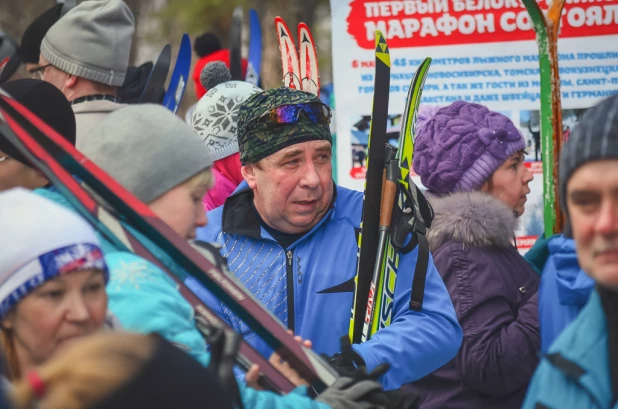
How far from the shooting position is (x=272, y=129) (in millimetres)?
3627

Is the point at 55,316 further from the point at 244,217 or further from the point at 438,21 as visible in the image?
the point at 438,21

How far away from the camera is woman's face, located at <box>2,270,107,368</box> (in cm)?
237

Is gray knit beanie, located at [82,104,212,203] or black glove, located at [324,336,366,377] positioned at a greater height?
gray knit beanie, located at [82,104,212,203]

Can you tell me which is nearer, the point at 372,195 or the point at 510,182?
the point at 372,195

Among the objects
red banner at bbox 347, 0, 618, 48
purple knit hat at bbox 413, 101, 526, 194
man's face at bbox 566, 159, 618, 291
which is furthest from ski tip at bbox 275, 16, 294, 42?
man's face at bbox 566, 159, 618, 291

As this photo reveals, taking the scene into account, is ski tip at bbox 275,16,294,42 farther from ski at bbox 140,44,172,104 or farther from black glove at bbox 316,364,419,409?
black glove at bbox 316,364,419,409

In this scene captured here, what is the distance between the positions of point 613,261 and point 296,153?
1667mm

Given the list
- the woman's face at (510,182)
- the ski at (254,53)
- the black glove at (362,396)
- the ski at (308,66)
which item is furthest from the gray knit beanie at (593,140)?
the ski at (254,53)

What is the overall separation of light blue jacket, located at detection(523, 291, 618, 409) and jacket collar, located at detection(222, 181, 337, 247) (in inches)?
62.1

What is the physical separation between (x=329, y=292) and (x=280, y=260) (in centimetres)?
21

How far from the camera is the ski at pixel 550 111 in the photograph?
157 inches

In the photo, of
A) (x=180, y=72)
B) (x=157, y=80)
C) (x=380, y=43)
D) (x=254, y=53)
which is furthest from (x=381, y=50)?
(x=254, y=53)

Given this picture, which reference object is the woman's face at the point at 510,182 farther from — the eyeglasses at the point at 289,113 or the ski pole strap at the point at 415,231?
the eyeglasses at the point at 289,113

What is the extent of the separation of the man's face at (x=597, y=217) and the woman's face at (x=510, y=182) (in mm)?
2229
